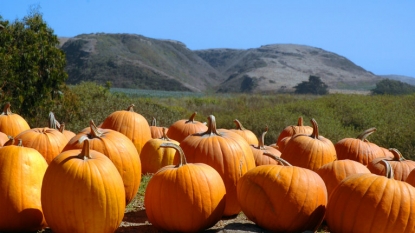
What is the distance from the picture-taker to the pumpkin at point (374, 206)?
3963mm

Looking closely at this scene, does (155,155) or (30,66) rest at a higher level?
(30,66)

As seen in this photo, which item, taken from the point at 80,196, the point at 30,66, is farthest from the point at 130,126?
the point at 30,66

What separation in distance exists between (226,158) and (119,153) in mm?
976

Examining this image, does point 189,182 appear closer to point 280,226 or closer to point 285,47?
point 280,226

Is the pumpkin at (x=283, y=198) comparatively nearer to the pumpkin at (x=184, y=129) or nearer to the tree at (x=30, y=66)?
the pumpkin at (x=184, y=129)

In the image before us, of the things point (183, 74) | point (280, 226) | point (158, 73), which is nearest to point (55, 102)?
point (280, 226)

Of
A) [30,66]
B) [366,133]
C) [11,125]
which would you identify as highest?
[30,66]

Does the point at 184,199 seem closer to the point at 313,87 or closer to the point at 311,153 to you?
the point at 311,153

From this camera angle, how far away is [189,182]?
404 cm

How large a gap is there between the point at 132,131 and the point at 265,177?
2.71m

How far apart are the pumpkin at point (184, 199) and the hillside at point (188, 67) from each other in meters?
62.0

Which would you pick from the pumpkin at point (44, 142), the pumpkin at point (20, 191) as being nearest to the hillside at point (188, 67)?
the pumpkin at point (44, 142)

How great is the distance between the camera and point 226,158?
4.70m

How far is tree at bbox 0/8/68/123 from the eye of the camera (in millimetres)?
10203
